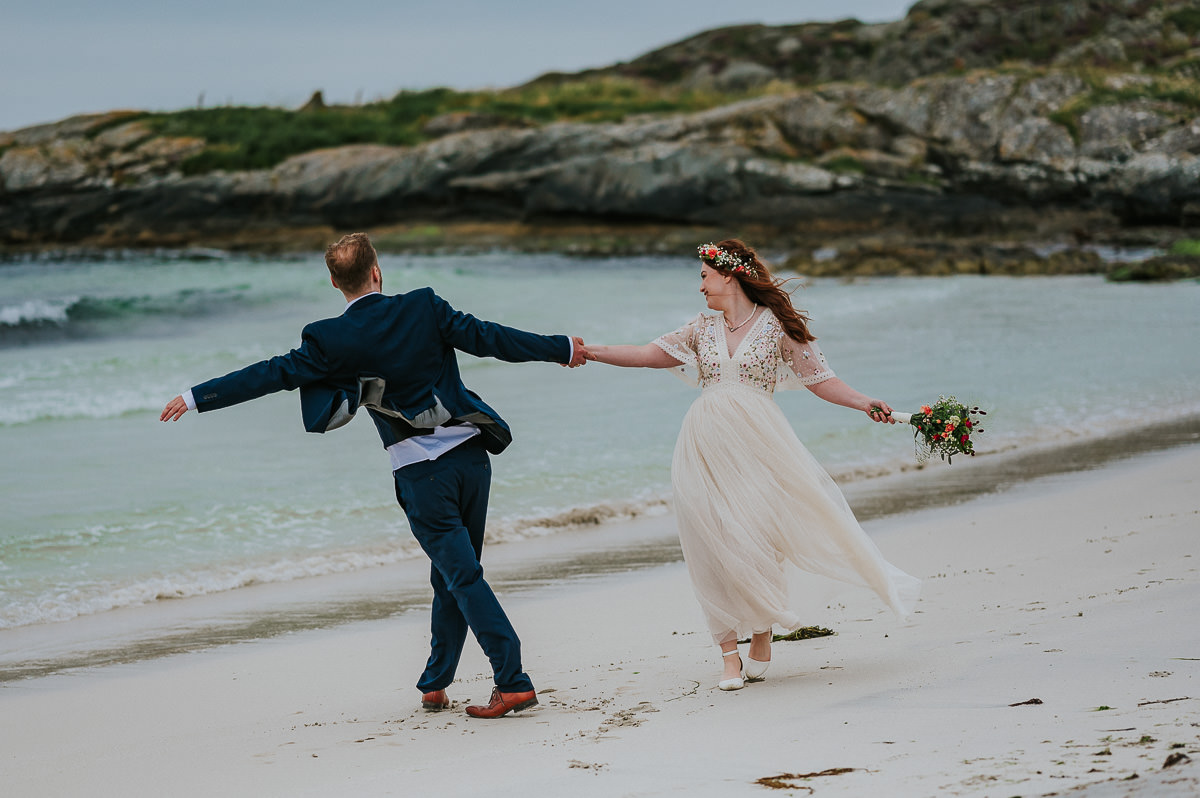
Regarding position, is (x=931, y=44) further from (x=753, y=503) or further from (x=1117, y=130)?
(x=753, y=503)

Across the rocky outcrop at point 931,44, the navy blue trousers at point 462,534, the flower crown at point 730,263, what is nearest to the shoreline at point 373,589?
the navy blue trousers at point 462,534

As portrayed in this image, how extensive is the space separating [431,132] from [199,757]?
49926 millimetres

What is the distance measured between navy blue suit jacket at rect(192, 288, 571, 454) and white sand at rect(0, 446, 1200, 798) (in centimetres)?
113

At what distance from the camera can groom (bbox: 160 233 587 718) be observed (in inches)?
169

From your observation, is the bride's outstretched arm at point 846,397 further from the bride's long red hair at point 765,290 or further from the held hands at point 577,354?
the held hands at point 577,354

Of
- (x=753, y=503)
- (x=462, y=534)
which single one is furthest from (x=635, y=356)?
(x=462, y=534)

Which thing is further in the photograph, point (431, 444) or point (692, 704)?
point (431, 444)

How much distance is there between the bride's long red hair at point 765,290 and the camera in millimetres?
→ 4875

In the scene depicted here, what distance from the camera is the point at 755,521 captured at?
15.3ft

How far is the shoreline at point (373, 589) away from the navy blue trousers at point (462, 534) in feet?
6.46

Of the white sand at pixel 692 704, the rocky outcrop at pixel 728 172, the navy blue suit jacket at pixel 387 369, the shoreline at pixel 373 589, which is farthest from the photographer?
the rocky outcrop at pixel 728 172

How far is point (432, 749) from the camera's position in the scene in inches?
154

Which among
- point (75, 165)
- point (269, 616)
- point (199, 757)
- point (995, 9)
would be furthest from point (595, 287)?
point (995, 9)

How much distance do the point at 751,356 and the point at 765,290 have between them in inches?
11.6
